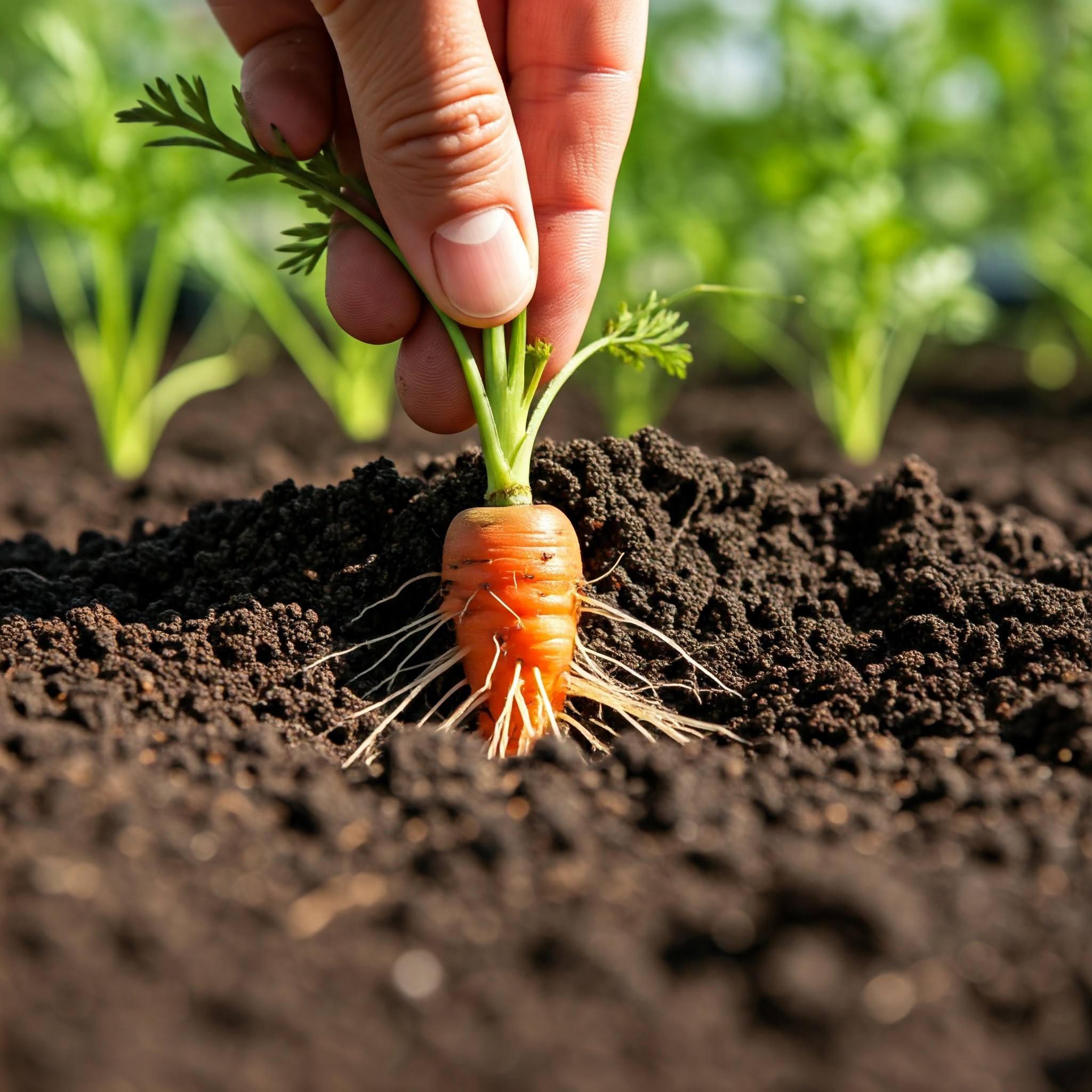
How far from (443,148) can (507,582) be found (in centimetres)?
82

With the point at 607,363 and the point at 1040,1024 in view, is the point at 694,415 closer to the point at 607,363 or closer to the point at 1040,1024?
the point at 607,363

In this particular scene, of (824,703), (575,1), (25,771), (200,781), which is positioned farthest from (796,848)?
(575,1)

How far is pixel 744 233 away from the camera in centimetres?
615

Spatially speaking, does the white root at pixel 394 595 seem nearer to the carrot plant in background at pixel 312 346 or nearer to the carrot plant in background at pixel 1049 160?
the carrot plant in background at pixel 312 346

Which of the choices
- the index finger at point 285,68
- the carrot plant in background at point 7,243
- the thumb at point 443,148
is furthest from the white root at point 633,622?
the carrot plant in background at point 7,243

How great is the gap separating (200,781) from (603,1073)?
79 centimetres

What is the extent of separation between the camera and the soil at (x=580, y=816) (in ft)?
3.61

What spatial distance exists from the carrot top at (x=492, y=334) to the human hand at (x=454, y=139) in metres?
0.08

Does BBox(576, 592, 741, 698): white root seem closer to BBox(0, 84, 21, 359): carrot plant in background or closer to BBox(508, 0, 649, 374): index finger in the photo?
BBox(508, 0, 649, 374): index finger

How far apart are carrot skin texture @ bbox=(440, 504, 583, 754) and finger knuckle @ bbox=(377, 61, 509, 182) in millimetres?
663

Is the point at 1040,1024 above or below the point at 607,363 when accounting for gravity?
above

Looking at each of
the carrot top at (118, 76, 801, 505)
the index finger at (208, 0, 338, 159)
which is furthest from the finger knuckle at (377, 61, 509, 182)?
the index finger at (208, 0, 338, 159)

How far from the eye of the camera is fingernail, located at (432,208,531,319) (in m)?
1.96

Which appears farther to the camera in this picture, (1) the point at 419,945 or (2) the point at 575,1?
(2) the point at 575,1
